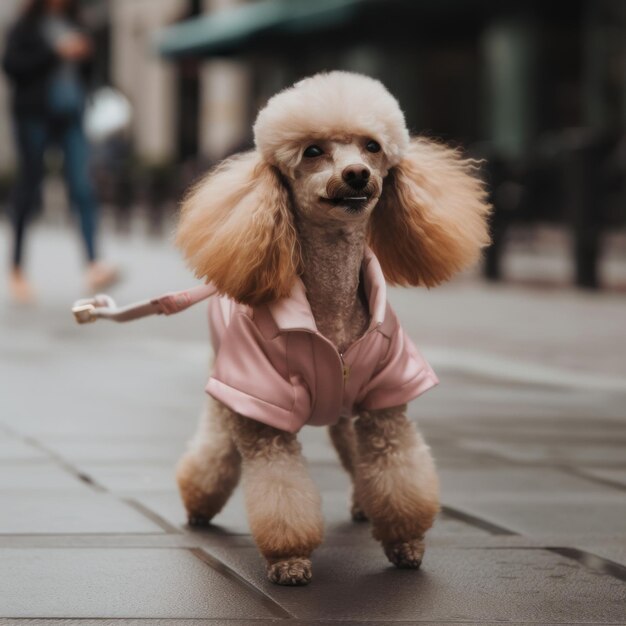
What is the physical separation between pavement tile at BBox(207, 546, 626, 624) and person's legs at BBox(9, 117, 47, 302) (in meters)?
7.51

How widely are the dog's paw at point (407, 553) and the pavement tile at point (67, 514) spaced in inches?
27.3

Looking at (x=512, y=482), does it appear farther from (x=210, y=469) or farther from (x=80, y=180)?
(x=80, y=180)

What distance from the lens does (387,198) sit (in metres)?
3.83

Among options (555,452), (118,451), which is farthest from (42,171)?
(555,452)

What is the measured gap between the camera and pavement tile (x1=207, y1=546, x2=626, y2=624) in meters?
3.34

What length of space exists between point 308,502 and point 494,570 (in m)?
0.46

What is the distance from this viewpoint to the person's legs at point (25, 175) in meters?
11.1

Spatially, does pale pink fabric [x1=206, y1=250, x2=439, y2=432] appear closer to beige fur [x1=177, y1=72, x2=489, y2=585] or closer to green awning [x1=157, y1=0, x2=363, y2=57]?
beige fur [x1=177, y1=72, x2=489, y2=585]

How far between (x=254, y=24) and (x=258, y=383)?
21.0 m

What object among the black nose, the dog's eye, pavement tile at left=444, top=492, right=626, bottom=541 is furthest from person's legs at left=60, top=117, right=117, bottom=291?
the black nose

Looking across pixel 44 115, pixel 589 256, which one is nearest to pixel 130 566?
pixel 44 115

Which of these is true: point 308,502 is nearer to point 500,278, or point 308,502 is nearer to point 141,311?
point 141,311

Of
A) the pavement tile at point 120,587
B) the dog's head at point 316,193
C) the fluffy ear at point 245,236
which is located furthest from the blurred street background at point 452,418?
the fluffy ear at point 245,236

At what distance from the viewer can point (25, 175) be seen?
36.5 ft
